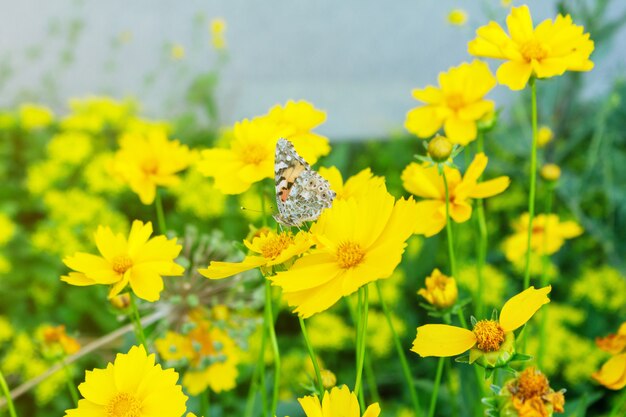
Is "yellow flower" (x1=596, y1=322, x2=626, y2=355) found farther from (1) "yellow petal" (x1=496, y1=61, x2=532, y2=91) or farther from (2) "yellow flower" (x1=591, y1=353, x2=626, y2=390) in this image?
(1) "yellow petal" (x1=496, y1=61, x2=532, y2=91)

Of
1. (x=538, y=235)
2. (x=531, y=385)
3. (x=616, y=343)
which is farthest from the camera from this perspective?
(x=538, y=235)

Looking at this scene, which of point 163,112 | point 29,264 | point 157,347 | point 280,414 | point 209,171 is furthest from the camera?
point 163,112

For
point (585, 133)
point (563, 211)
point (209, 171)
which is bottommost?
point (563, 211)

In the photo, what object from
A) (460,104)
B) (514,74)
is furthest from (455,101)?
(514,74)

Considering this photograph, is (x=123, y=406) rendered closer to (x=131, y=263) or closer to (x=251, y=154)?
(x=131, y=263)

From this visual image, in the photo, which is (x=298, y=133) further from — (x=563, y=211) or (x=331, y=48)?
(x=331, y=48)

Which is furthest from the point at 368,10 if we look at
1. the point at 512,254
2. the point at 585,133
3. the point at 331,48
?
the point at 512,254
